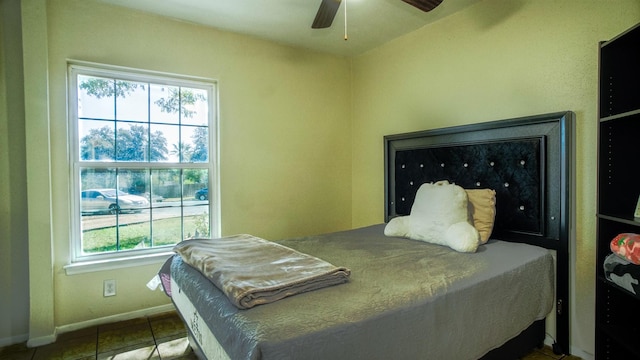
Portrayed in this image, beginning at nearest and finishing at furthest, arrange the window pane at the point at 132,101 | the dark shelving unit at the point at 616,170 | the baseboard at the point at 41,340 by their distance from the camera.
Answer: the dark shelving unit at the point at 616,170 → the baseboard at the point at 41,340 → the window pane at the point at 132,101

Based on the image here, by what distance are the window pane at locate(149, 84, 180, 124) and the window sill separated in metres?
1.15

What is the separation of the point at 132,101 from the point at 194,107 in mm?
487

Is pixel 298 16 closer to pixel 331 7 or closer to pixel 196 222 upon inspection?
pixel 331 7

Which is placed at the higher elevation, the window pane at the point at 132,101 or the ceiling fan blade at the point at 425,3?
the ceiling fan blade at the point at 425,3

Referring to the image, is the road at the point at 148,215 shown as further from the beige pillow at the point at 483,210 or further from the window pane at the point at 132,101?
the beige pillow at the point at 483,210

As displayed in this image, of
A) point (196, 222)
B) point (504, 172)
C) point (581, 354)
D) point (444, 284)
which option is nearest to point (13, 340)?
point (196, 222)

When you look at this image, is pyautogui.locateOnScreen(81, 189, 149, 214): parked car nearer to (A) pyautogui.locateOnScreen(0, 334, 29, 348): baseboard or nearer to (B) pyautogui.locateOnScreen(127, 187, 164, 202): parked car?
(B) pyautogui.locateOnScreen(127, 187, 164, 202): parked car

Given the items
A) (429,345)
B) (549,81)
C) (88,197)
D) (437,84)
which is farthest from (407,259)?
(88,197)

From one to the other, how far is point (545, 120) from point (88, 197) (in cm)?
332

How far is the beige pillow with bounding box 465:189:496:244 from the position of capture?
2.12 meters

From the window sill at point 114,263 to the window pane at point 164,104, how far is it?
115cm

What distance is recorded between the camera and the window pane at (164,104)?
2.71 meters

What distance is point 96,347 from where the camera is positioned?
7.02 feet

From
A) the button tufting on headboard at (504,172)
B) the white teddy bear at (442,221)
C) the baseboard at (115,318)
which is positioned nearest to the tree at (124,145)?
the baseboard at (115,318)
